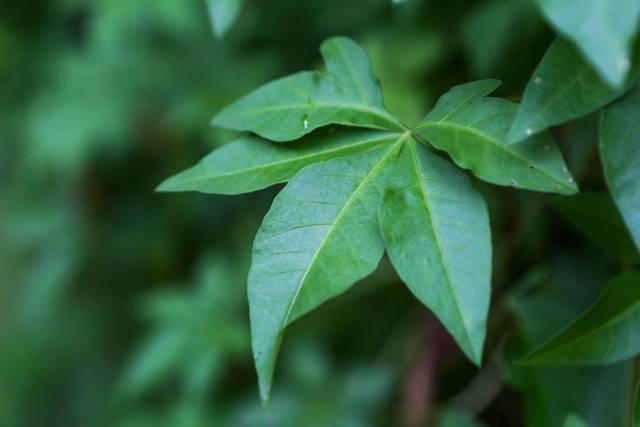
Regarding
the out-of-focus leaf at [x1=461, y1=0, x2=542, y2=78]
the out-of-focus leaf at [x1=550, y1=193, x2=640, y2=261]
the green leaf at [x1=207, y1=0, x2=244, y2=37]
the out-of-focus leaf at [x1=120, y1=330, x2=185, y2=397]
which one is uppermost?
the green leaf at [x1=207, y1=0, x2=244, y2=37]

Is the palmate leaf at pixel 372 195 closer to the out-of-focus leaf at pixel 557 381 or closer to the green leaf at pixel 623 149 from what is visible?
the green leaf at pixel 623 149

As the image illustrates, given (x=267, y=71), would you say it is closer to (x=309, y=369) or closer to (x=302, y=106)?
(x=309, y=369)

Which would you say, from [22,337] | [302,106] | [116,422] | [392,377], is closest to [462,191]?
[302,106]

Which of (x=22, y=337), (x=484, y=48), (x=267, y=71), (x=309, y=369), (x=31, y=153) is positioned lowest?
(x=22, y=337)

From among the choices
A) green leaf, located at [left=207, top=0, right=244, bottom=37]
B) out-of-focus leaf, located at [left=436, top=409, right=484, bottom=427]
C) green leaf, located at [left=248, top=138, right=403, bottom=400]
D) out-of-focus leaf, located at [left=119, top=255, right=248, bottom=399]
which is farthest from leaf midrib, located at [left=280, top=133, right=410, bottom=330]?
out-of-focus leaf, located at [left=119, top=255, right=248, bottom=399]

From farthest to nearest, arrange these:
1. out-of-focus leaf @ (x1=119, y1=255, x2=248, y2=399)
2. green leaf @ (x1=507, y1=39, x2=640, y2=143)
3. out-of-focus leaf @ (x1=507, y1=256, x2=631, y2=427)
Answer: out-of-focus leaf @ (x1=119, y1=255, x2=248, y2=399) < out-of-focus leaf @ (x1=507, y1=256, x2=631, y2=427) < green leaf @ (x1=507, y1=39, x2=640, y2=143)

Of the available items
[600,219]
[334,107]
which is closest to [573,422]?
[600,219]

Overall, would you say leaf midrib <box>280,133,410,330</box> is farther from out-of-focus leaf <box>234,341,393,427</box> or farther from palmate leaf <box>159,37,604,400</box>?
out-of-focus leaf <box>234,341,393,427</box>

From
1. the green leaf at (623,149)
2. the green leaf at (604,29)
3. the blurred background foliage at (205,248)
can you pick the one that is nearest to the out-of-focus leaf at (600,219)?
the blurred background foliage at (205,248)
